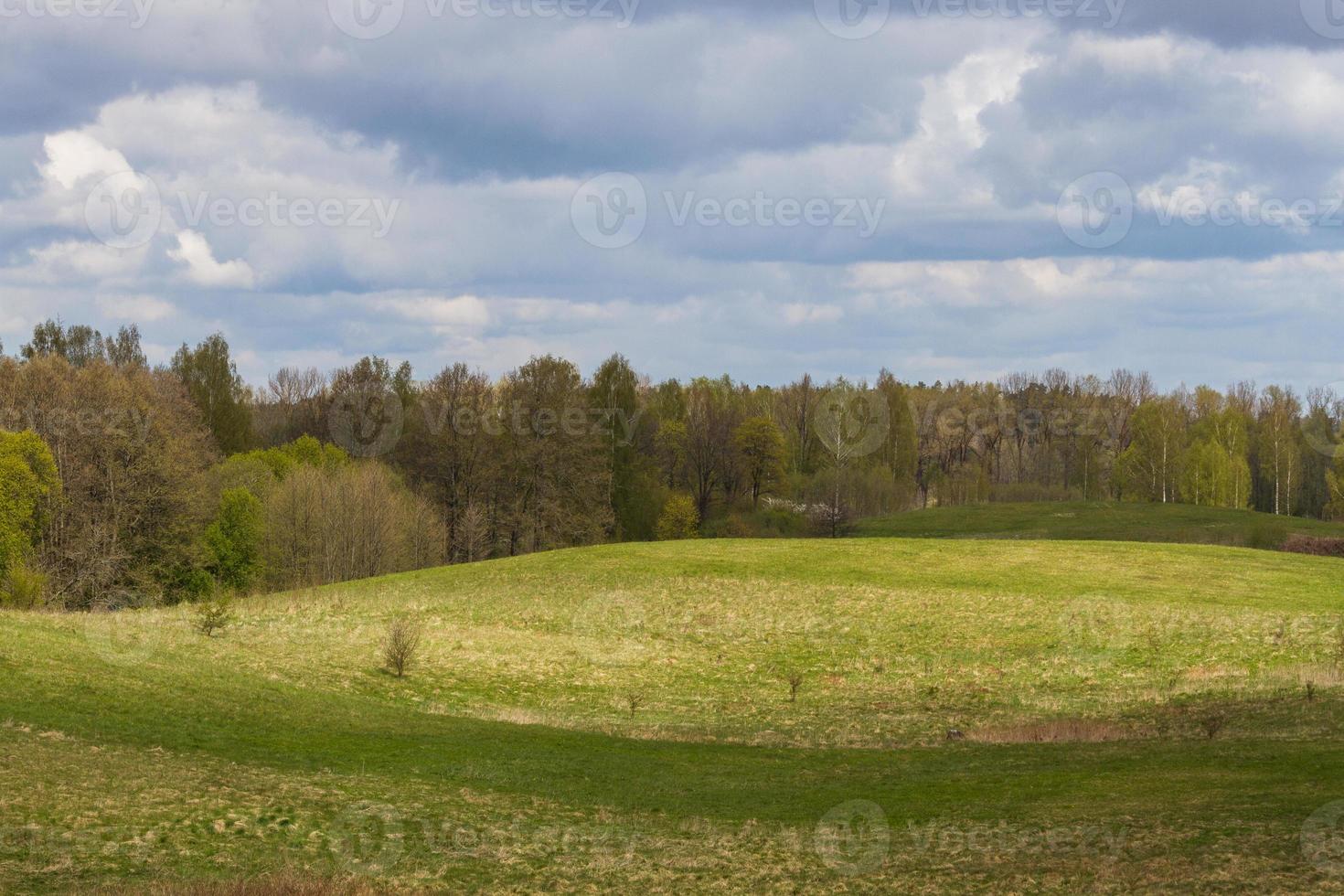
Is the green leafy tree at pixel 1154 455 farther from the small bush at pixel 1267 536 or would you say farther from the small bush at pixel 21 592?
the small bush at pixel 21 592

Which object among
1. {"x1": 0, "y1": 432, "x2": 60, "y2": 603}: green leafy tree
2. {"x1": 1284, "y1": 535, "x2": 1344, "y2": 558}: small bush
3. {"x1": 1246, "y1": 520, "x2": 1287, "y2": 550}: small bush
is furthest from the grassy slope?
{"x1": 0, "y1": 432, "x2": 60, "y2": 603}: green leafy tree

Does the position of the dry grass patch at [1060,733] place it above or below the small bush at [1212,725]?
below

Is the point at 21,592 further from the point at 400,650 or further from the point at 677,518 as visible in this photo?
the point at 677,518

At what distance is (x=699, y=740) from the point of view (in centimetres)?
2788

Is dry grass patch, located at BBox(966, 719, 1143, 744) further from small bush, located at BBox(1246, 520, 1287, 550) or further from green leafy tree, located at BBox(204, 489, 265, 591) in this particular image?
small bush, located at BBox(1246, 520, 1287, 550)

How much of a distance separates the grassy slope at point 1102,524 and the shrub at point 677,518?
18472mm

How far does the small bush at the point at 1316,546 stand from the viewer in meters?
75.2

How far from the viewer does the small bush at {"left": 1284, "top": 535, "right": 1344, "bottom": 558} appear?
247 feet

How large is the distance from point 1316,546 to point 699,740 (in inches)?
2713

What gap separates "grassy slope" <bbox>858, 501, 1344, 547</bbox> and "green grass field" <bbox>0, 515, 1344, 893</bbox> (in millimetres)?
42662

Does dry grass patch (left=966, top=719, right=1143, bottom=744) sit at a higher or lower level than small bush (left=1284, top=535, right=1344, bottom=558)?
lower

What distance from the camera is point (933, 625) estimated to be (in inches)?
1762

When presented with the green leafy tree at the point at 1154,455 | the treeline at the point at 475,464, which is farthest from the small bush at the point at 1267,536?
the green leafy tree at the point at 1154,455

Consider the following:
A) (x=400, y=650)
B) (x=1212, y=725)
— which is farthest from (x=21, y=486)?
(x=1212, y=725)
